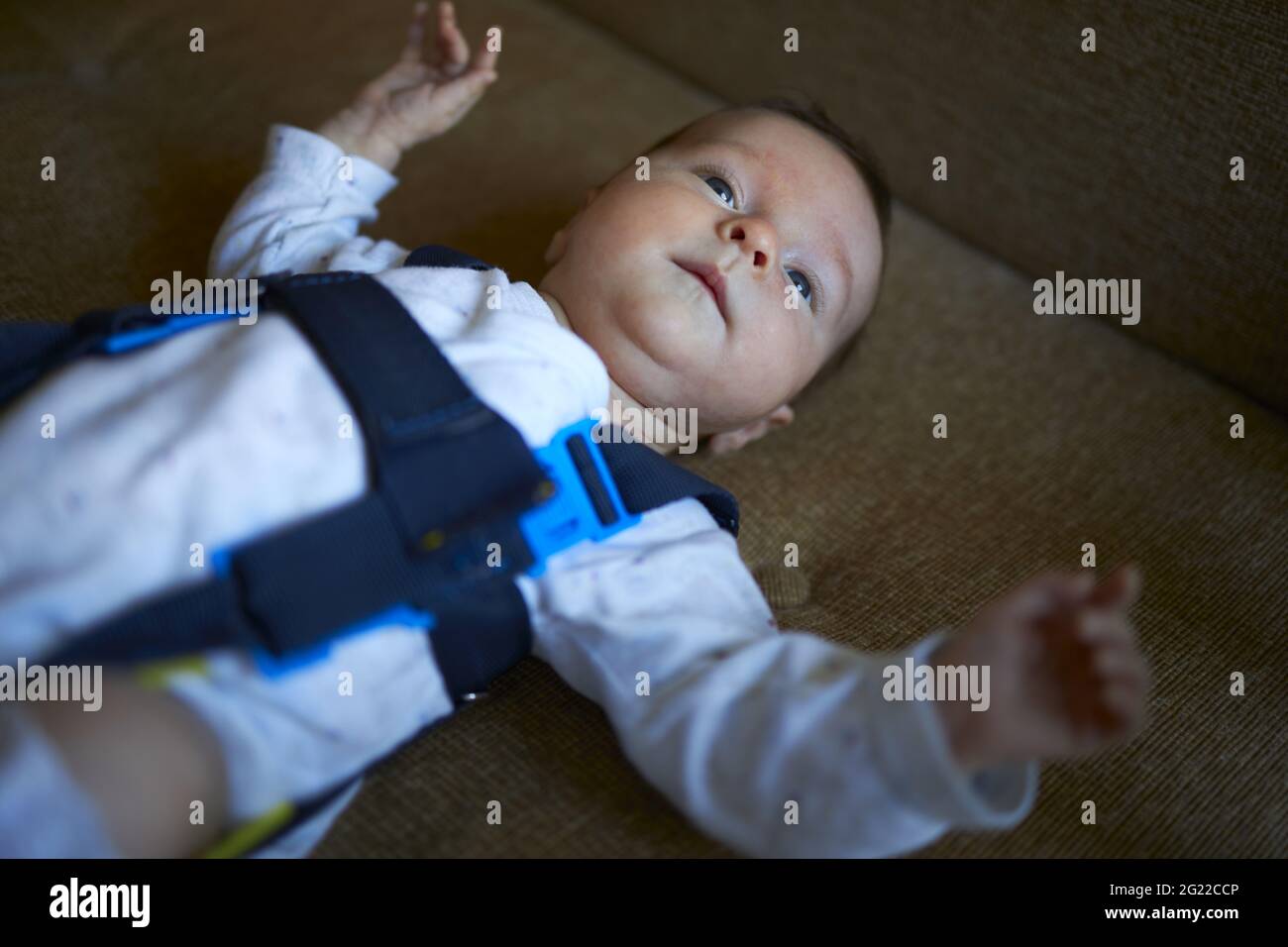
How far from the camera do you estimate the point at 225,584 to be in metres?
0.64

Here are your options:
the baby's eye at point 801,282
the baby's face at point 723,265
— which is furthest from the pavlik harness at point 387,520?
the baby's eye at point 801,282

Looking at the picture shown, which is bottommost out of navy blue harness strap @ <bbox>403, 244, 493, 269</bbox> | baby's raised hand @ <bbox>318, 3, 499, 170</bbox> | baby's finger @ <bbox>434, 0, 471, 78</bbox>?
navy blue harness strap @ <bbox>403, 244, 493, 269</bbox>

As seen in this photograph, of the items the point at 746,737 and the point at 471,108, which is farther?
the point at 471,108

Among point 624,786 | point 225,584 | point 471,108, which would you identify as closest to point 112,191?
point 471,108

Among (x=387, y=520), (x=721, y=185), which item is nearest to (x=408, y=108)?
(x=721, y=185)

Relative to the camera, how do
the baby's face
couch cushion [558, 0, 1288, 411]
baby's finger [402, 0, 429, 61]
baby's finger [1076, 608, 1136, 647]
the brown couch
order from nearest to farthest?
baby's finger [1076, 608, 1136, 647]
the brown couch
the baby's face
couch cushion [558, 0, 1288, 411]
baby's finger [402, 0, 429, 61]

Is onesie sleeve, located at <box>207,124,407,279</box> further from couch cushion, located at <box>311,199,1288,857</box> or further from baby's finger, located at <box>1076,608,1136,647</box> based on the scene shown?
baby's finger, located at <box>1076,608,1136,647</box>

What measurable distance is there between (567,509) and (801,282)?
35 centimetres

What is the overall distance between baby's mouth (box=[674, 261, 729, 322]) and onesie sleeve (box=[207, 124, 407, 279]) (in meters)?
0.29

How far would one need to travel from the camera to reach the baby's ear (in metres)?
1.04

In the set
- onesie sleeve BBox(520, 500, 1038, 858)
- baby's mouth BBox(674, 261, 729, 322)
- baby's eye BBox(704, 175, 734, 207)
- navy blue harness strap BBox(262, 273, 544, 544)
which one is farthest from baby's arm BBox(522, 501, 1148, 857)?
baby's eye BBox(704, 175, 734, 207)

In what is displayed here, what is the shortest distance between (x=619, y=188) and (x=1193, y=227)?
22.7 inches

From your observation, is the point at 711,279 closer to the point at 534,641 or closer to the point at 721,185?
the point at 721,185
